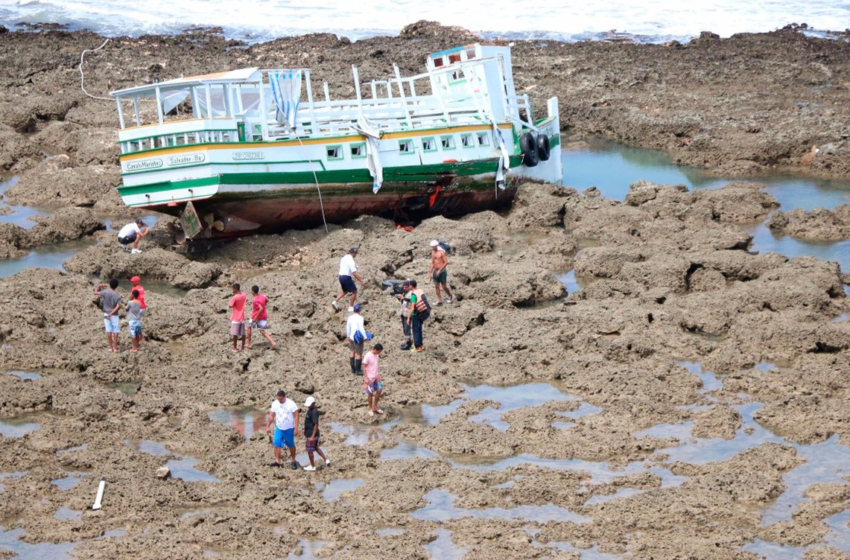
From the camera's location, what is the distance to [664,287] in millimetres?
22688

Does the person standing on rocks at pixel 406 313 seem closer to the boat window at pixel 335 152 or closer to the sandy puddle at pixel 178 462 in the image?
the sandy puddle at pixel 178 462

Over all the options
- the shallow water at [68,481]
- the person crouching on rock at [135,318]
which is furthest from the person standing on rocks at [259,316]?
the shallow water at [68,481]

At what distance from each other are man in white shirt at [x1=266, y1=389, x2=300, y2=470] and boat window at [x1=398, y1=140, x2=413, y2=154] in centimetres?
1251

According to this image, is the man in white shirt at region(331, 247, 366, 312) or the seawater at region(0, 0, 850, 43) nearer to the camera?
the man in white shirt at region(331, 247, 366, 312)

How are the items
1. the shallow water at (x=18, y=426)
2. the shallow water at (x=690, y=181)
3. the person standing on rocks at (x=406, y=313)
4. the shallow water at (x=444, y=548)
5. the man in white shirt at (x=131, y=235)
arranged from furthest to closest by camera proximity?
the shallow water at (x=690, y=181) < the man in white shirt at (x=131, y=235) < the person standing on rocks at (x=406, y=313) < the shallow water at (x=18, y=426) < the shallow water at (x=444, y=548)

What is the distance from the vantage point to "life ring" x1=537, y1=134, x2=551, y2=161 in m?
30.5

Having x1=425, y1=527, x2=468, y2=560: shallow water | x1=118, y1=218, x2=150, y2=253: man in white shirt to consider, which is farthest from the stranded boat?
x1=425, y1=527, x2=468, y2=560: shallow water

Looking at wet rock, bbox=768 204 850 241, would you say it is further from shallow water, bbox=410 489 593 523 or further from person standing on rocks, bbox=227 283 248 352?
shallow water, bbox=410 489 593 523

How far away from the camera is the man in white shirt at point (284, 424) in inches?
607

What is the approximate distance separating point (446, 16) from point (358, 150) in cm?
3424

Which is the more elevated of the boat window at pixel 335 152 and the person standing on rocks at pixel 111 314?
the boat window at pixel 335 152

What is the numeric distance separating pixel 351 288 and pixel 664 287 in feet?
20.0

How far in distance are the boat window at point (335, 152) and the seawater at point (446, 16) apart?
28042mm

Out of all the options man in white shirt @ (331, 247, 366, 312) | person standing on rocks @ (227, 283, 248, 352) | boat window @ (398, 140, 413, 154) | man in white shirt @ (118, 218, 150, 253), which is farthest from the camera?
boat window @ (398, 140, 413, 154)
